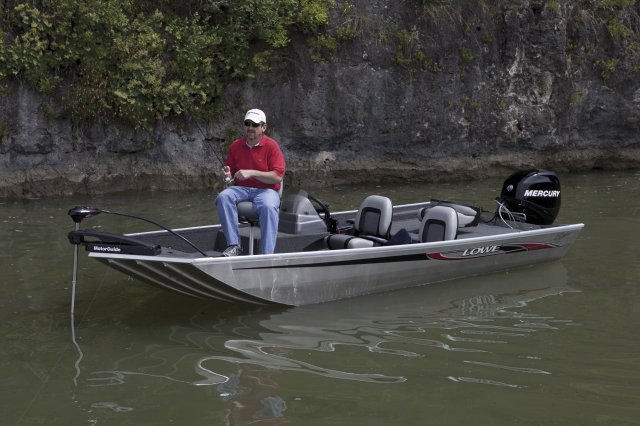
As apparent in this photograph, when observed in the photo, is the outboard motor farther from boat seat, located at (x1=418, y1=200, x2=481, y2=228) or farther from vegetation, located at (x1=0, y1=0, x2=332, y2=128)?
vegetation, located at (x1=0, y1=0, x2=332, y2=128)

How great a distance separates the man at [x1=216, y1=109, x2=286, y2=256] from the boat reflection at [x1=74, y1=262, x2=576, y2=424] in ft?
2.33

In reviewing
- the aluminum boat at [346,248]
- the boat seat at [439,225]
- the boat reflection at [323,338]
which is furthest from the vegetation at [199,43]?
the boat reflection at [323,338]

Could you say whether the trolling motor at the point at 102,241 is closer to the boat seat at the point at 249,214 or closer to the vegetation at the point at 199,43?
the boat seat at the point at 249,214

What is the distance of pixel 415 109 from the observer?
18375 mm

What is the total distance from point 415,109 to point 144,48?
5494 millimetres

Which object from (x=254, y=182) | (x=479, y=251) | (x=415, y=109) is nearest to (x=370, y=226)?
(x=479, y=251)

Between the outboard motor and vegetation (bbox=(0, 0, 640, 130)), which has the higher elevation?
vegetation (bbox=(0, 0, 640, 130))

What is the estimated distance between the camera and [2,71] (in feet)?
50.7

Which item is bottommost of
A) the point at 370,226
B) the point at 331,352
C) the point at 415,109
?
the point at 331,352

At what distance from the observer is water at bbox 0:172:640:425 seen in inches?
241

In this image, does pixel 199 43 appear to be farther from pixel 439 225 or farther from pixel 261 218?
pixel 261 218

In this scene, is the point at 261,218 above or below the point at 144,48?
below

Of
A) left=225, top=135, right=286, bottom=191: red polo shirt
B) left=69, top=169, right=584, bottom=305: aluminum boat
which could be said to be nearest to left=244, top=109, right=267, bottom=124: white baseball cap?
left=225, top=135, right=286, bottom=191: red polo shirt

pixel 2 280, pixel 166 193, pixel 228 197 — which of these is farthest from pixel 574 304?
pixel 166 193
